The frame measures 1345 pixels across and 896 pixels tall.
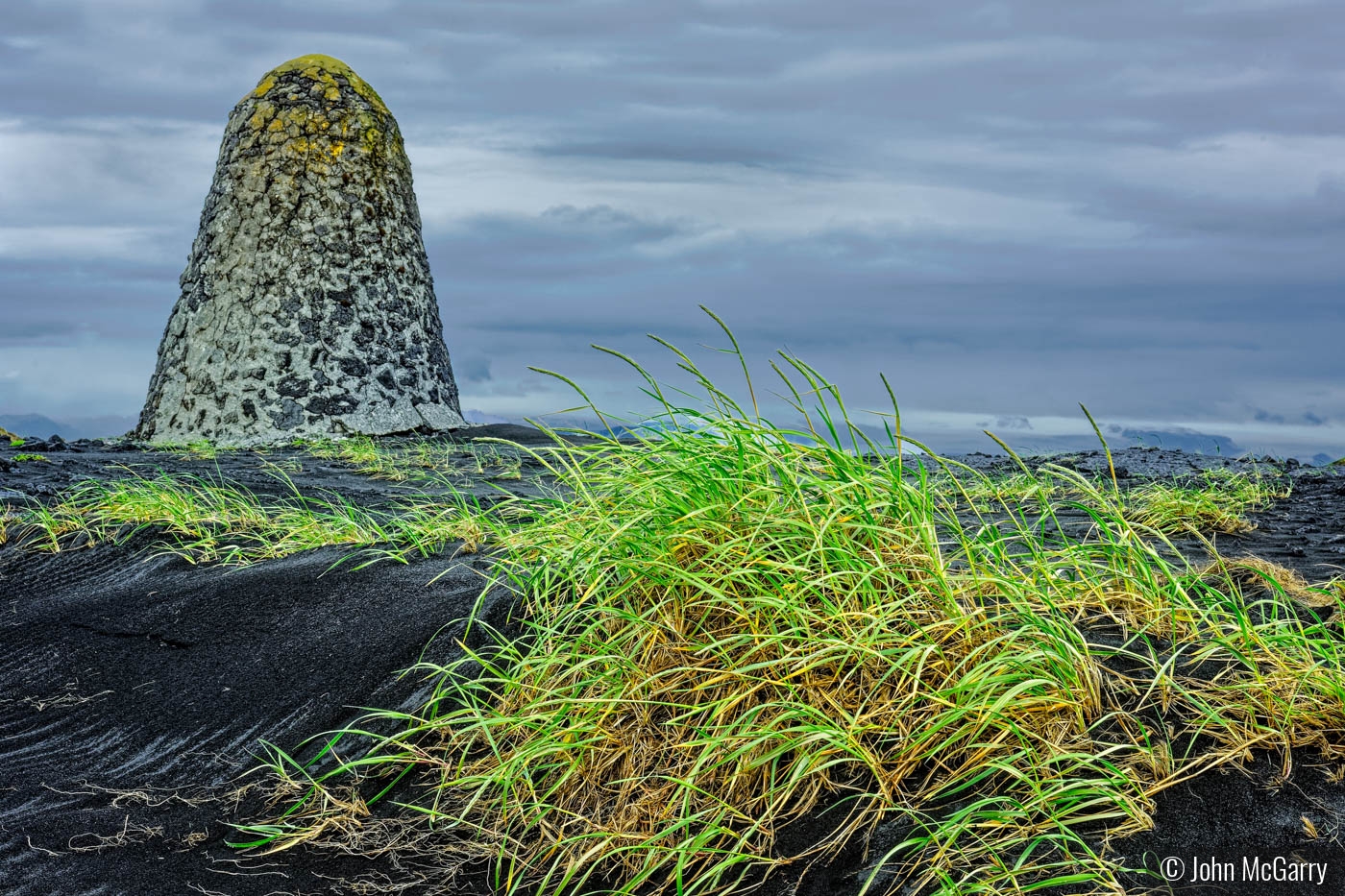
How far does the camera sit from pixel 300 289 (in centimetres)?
797

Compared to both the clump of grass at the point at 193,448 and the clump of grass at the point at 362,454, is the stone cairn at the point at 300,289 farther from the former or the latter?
the clump of grass at the point at 362,454

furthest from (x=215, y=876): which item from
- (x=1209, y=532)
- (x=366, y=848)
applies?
(x=1209, y=532)

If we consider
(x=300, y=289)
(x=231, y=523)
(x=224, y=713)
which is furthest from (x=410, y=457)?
(x=224, y=713)

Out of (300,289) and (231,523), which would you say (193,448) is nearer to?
(300,289)

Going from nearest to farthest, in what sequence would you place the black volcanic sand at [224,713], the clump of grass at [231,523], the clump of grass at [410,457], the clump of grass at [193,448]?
1. the black volcanic sand at [224,713]
2. the clump of grass at [231,523]
3. the clump of grass at [410,457]
4. the clump of grass at [193,448]

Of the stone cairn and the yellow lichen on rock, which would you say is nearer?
the stone cairn

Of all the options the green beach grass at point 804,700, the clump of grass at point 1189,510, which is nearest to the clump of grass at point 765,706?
the green beach grass at point 804,700

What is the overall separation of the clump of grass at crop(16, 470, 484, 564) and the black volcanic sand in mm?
Result: 111

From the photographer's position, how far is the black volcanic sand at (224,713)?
1733 millimetres

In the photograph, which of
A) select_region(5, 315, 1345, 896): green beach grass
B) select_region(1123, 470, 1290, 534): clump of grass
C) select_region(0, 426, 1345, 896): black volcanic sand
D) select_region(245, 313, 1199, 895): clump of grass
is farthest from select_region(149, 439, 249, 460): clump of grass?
select_region(1123, 470, 1290, 534): clump of grass

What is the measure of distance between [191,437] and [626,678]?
697 cm

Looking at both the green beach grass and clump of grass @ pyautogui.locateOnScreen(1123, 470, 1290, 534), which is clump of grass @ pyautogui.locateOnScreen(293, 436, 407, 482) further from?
clump of grass @ pyautogui.locateOnScreen(1123, 470, 1290, 534)

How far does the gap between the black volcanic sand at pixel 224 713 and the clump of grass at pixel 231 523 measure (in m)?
0.11

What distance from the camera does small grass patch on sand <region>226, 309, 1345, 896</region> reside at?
1790 millimetres
